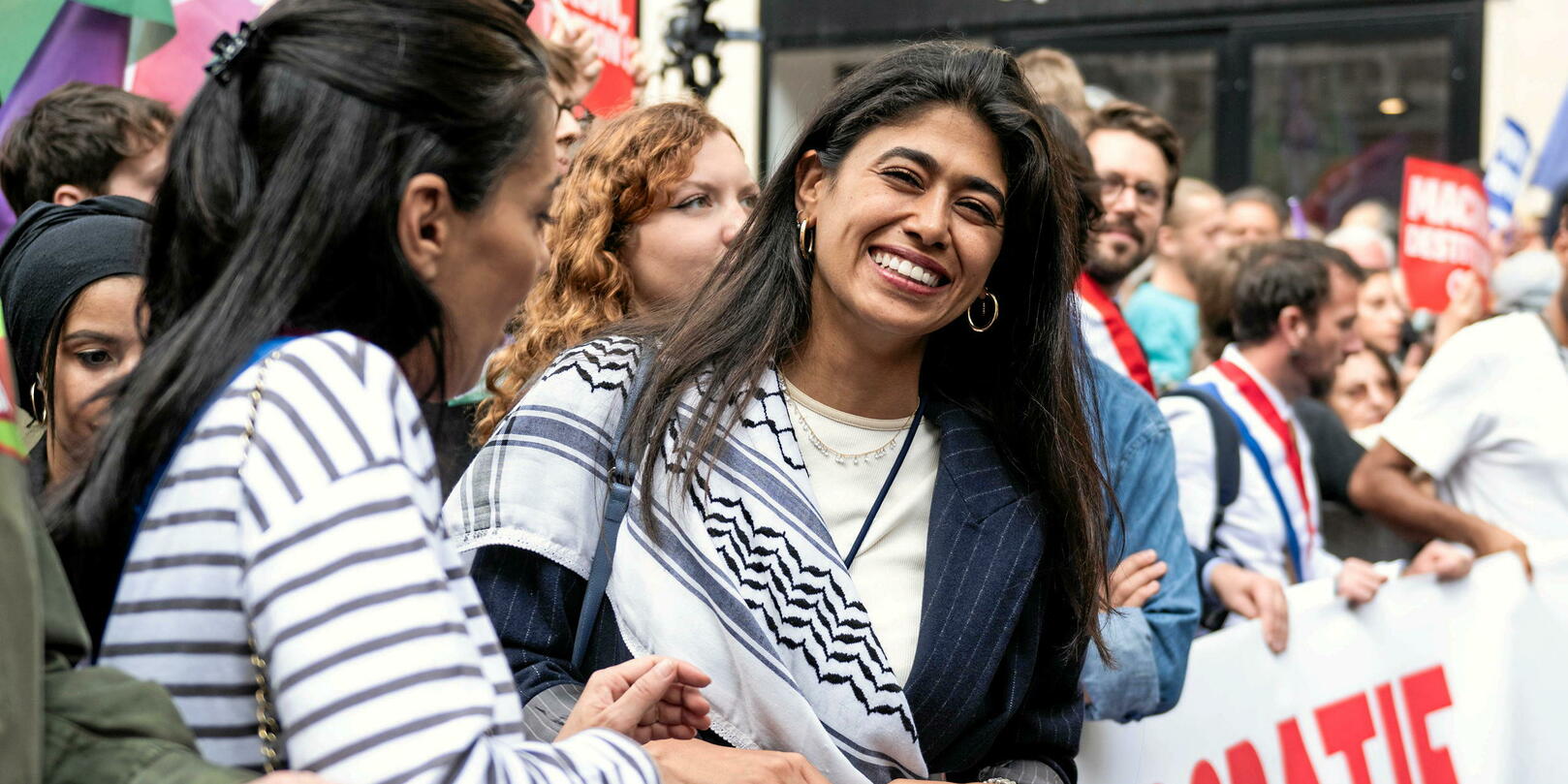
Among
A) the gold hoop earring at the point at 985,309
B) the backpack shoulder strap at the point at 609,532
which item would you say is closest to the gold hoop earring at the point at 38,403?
the backpack shoulder strap at the point at 609,532

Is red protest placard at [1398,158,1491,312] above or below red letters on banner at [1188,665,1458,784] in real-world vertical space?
above

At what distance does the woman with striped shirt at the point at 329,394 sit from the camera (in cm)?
120

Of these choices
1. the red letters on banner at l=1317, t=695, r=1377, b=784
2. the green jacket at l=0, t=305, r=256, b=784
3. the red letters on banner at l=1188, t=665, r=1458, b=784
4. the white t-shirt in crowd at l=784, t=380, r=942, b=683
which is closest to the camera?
the green jacket at l=0, t=305, r=256, b=784

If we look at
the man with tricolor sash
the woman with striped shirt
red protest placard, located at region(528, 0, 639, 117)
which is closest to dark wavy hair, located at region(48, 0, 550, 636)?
the woman with striped shirt

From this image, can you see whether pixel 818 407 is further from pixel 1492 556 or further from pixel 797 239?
pixel 1492 556

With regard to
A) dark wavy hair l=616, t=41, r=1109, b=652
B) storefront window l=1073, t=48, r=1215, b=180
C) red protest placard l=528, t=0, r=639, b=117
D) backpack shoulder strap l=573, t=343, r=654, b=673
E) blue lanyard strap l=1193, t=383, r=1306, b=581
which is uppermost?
storefront window l=1073, t=48, r=1215, b=180

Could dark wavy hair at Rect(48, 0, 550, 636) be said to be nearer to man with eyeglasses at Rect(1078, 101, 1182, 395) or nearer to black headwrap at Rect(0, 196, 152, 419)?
black headwrap at Rect(0, 196, 152, 419)

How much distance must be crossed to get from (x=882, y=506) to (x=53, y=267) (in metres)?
1.47

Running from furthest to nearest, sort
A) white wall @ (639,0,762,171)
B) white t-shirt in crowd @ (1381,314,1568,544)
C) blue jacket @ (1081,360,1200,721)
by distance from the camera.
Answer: white wall @ (639,0,762,171), white t-shirt in crowd @ (1381,314,1568,544), blue jacket @ (1081,360,1200,721)

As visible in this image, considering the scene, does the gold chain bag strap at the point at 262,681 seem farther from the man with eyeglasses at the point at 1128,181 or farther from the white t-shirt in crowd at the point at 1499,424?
the white t-shirt in crowd at the point at 1499,424

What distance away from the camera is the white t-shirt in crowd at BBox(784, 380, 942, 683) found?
2246 millimetres

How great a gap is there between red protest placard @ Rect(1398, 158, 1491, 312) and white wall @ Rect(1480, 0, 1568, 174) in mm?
3497

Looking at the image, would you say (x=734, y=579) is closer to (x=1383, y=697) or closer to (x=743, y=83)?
(x=1383, y=697)

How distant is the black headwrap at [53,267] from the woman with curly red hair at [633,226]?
715 mm
